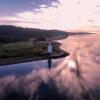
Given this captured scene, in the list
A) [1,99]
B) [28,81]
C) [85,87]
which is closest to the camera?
[1,99]

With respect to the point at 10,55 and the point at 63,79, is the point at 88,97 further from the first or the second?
the point at 10,55

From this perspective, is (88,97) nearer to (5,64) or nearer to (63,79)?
(63,79)

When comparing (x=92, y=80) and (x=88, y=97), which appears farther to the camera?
(x=92, y=80)

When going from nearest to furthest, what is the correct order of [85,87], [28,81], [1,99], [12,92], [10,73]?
[1,99]
[12,92]
[85,87]
[28,81]
[10,73]

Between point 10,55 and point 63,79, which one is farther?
point 10,55

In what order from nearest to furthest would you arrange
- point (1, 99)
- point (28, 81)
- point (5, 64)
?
point (1, 99)
point (28, 81)
point (5, 64)

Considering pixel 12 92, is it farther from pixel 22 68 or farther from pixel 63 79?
pixel 22 68

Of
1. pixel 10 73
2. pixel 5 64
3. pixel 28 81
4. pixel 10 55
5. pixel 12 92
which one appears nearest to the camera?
pixel 12 92

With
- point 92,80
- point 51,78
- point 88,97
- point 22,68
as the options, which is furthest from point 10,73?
point 88,97

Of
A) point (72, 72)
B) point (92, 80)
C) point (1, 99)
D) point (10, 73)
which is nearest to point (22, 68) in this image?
point (10, 73)
